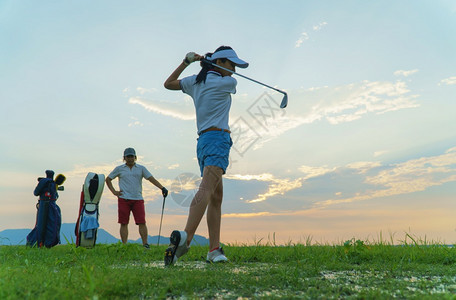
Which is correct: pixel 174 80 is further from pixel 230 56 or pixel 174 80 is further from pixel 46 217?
pixel 46 217

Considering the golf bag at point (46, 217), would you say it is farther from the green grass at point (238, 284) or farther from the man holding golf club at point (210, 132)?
the man holding golf club at point (210, 132)

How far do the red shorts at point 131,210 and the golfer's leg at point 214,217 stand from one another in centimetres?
459

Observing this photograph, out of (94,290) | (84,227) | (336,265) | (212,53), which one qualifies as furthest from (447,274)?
(84,227)

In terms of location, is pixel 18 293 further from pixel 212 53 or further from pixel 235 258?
pixel 212 53

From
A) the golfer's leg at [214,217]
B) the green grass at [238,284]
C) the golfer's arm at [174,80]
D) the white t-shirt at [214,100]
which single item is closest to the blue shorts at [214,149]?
the white t-shirt at [214,100]

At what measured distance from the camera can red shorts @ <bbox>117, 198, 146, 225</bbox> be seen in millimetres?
8586

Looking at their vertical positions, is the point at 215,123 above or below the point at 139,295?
above

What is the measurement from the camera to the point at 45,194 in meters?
8.79

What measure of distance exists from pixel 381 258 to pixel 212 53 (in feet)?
12.1

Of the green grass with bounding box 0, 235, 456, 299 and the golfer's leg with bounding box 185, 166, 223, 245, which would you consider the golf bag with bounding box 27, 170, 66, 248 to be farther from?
the golfer's leg with bounding box 185, 166, 223, 245

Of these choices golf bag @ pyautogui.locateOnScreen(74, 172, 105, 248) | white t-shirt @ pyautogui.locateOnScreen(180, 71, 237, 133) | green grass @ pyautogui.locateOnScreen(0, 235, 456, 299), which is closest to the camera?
green grass @ pyautogui.locateOnScreen(0, 235, 456, 299)

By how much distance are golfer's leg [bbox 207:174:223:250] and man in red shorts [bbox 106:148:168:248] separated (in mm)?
4065

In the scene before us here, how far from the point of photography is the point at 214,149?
429 cm

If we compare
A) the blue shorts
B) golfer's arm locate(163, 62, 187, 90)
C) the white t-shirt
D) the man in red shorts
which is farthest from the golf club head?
the man in red shorts
